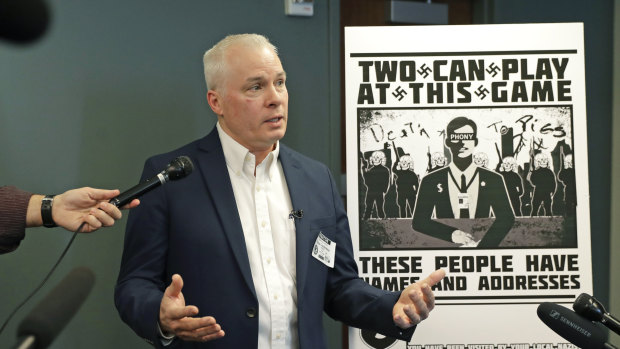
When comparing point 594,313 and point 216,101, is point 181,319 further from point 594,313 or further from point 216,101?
point 594,313

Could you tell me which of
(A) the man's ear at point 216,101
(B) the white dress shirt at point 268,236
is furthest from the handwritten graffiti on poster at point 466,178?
(A) the man's ear at point 216,101

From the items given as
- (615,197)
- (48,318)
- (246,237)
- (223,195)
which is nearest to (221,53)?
(223,195)

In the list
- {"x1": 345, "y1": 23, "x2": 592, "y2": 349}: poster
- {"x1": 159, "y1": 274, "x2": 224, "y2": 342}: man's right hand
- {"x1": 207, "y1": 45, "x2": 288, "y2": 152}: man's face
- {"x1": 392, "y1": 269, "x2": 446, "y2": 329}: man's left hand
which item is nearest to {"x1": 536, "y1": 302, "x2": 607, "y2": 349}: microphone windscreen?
{"x1": 392, "y1": 269, "x2": 446, "y2": 329}: man's left hand

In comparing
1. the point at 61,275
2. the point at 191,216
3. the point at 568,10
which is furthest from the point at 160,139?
the point at 568,10

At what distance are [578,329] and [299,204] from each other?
1070mm

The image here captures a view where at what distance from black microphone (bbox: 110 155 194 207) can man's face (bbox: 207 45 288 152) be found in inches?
22.6

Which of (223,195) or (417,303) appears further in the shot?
(223,195)

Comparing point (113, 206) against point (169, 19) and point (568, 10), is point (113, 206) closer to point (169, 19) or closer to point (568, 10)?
point (169, 19)

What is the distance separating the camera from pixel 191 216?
2197 millimetres

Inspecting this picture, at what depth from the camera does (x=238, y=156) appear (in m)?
2.30

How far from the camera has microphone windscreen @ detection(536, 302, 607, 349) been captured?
4.81 ft

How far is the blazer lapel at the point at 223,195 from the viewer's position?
7.06ft

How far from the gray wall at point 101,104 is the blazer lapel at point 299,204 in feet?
3.36

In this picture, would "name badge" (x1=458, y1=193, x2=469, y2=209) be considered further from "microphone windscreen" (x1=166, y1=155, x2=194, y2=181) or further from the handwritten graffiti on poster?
"microphone windscreen" (x1=166, y1=155, x2=194, y2=181)
